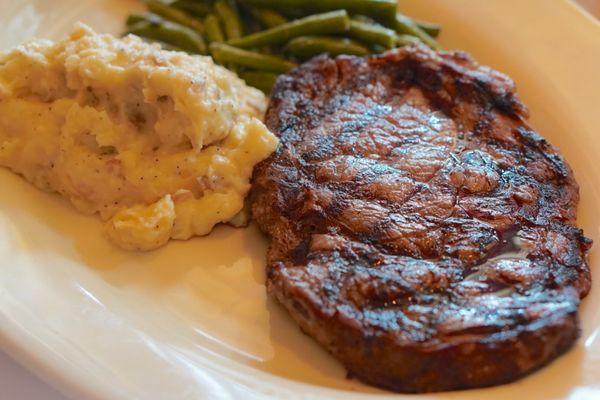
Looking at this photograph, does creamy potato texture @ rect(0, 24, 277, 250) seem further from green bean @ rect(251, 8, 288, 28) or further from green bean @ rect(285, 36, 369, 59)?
green bean @ rect(251, 8, 288, 28)

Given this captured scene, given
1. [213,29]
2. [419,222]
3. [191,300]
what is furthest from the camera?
[213,29]

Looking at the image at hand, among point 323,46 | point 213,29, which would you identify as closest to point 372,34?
point 323,46

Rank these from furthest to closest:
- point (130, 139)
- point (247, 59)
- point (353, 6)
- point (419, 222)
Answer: point (353, 6)
point (247, 59)
point (130, 139)
point (419, 222)

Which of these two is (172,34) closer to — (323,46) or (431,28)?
(323,46)

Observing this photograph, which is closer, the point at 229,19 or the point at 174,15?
A: the point at 229,19

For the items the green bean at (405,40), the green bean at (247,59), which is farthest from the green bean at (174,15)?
the green bean at (405,40)

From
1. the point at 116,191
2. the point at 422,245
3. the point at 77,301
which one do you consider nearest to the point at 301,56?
the point at 116,191

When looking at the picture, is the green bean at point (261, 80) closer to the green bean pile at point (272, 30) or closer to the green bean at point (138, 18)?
the green bean pile at point (272, 30)

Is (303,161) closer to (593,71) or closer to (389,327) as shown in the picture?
(389,327)
